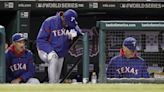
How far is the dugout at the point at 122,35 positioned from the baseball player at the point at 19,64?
0.85m

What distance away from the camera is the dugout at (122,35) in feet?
16.4

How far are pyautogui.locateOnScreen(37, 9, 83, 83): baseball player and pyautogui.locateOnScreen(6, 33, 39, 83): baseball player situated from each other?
0.20 m

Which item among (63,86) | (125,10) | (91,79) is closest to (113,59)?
(91,79)

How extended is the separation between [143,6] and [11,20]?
215cm

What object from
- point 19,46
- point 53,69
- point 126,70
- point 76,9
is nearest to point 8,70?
point 19,46

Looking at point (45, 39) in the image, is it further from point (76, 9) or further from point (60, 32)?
point (76, 9)

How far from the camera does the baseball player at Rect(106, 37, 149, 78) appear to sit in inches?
204

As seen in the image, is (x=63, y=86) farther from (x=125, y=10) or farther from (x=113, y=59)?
(x=125, y=10)

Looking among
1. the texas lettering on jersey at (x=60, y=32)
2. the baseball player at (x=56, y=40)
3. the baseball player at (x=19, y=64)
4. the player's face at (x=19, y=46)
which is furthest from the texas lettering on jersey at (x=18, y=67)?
the texas lettering on jersey at (x=60, y=32)

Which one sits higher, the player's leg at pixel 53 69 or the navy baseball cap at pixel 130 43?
the navy baseball cap at pixel 130 43

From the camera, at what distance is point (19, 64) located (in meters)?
5.43

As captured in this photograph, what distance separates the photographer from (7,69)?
17.5 feet

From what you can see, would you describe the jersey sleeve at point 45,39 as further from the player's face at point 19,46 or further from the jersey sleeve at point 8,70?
the jersey sleeve at point 8,70

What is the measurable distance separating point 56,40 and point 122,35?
2.52ft
